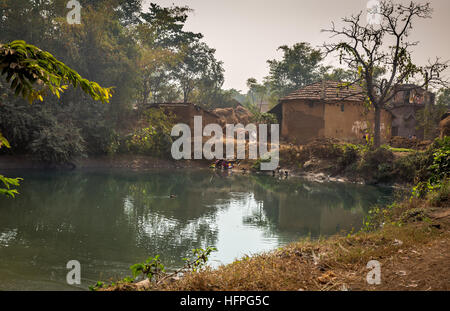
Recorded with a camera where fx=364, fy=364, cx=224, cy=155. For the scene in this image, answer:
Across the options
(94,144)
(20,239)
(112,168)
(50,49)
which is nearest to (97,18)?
(50,49)

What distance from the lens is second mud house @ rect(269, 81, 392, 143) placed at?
2830 centimetres

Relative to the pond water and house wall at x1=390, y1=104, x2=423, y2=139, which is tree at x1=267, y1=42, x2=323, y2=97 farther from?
the pond water

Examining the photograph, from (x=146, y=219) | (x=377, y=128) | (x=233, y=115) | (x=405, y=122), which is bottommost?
(x=146, y=219)

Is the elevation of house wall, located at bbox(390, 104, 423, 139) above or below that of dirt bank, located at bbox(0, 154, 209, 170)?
above

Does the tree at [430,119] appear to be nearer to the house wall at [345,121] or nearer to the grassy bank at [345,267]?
the house wall at [345,121]

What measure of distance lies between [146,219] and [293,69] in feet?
132

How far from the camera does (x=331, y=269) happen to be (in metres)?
5.04

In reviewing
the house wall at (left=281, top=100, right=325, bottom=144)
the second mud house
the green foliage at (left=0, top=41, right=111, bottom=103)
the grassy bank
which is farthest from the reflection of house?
the green foliage at (left=0, top=41, right=111, bottom=103)

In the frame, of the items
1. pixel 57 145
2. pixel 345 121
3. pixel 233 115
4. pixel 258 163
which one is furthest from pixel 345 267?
pixel 233 115

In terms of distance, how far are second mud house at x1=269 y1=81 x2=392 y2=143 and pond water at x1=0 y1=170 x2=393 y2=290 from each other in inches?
305

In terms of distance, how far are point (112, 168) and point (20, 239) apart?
17.7m

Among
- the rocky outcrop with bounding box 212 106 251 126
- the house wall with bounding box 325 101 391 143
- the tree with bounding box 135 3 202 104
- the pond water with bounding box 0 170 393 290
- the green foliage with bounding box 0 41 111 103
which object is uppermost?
the tree with bounding box 135 3 202 104

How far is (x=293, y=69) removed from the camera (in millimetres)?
47938

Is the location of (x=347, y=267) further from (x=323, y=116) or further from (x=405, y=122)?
(x=405, y=122)
